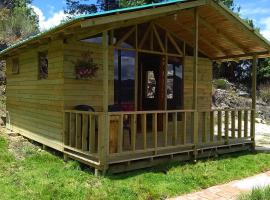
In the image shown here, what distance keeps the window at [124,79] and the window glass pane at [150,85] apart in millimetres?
1130

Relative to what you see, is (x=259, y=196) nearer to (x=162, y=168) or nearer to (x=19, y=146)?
(x=162, y=168)

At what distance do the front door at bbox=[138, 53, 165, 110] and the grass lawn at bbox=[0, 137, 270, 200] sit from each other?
102 inches

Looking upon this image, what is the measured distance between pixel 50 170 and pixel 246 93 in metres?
20.5

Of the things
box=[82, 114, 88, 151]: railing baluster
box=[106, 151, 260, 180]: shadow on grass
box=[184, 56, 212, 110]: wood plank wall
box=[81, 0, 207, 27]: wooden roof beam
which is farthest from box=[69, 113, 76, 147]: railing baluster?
box=[184, 56, 212, 110]: wood plank wall

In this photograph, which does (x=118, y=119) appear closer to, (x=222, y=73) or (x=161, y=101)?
(x=161, y=101)

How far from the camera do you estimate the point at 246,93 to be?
25469 mm

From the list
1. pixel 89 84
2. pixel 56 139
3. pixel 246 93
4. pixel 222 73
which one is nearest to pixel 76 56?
pixel 89 84

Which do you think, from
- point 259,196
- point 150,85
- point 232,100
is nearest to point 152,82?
point 150,85

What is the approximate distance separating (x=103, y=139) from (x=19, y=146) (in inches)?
156

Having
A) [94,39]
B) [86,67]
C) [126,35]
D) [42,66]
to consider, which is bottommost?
[86,67]

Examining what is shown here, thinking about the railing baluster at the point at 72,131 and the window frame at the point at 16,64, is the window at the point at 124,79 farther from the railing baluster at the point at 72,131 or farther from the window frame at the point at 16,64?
the window frame at the point at 16,64

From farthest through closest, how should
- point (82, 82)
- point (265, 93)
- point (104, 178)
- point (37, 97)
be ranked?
point (265, 93), point (37, 97), point (82, 82), point (104, 178)

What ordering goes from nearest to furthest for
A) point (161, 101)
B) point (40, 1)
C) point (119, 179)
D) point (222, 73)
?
point (119, 179) → point (161, 101) → point (222, 73) → point (40, 1)

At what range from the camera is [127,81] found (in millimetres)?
9312
